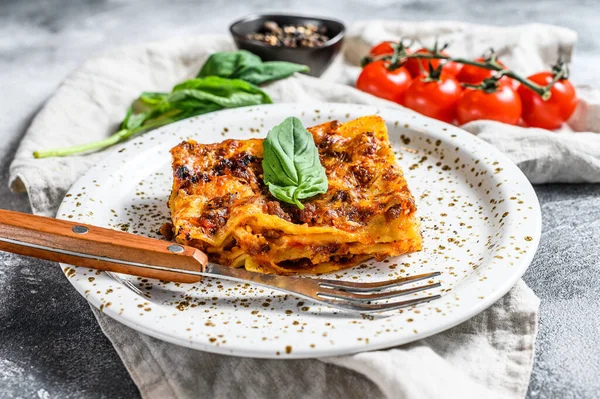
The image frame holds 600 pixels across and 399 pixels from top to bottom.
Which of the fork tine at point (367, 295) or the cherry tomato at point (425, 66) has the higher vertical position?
the fork tine at point (367, 295)

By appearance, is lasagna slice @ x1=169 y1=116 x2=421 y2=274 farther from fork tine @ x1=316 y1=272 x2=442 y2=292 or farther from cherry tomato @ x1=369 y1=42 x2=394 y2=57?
cherry tomato @ x1=369 y1=42 x2=394 y2=57

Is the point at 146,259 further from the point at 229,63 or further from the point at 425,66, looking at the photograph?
the point at 425,66

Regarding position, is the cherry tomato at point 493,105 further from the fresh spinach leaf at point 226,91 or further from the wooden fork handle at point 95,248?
the wooden fork handle at point 95,248

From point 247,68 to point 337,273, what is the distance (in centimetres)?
261

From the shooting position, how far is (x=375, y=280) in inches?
145

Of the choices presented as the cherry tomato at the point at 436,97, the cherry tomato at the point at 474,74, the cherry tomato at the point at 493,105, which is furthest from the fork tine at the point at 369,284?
the cherry tomato at the point at 474,74

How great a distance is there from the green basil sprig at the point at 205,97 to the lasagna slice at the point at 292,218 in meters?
1.47

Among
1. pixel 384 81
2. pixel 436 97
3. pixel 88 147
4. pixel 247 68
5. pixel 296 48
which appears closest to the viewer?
pixel 88 147

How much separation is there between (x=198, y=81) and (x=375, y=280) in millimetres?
2590

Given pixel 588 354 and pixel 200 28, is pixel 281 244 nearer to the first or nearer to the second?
pixel 588 354

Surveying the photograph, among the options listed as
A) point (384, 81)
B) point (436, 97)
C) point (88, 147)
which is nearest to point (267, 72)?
point (384, 81)

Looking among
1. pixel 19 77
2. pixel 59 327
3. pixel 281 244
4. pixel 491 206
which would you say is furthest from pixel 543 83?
pixel 19 77

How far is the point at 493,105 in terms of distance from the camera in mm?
5422

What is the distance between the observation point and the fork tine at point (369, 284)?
3391mm
